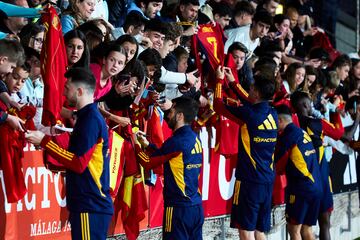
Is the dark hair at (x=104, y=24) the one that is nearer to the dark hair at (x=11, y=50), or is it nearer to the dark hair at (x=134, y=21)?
the dark hair at (x=134, y=21)

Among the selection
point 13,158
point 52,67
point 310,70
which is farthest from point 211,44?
point 13,158

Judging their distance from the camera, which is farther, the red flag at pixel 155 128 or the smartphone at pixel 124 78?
the red flag at pixel 155 128

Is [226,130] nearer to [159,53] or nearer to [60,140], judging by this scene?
[159,53]

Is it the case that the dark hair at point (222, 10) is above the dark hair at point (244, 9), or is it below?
below

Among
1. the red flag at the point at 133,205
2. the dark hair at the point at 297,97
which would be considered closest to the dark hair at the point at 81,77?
the red flag at the point at 133,205

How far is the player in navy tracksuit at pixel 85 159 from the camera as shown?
26.5 ft

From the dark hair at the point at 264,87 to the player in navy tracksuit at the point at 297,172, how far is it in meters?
1.18

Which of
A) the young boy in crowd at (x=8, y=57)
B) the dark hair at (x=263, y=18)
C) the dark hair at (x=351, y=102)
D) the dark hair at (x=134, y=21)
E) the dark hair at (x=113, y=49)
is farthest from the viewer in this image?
the dark hair at (x=351, y=102)

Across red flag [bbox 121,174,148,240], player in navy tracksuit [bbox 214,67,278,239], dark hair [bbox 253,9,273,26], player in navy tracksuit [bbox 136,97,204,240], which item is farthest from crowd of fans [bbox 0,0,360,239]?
red flag [bbox 121,174,148,240]

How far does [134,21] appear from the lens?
11531 millimetres

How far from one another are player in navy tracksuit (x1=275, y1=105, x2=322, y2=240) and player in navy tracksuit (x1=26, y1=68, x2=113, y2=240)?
4288 millimetres

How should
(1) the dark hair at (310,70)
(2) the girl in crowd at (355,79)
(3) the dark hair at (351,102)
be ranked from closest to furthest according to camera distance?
(1) the dark hair at (310,70)
(3) the dark hair at (351,102)
(2) the girl in crowd at (355,79)

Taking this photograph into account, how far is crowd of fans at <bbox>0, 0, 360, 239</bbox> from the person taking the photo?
31.0 feet


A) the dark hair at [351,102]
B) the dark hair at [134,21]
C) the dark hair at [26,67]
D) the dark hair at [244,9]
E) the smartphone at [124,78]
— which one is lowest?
the dark hair at [351,102]
